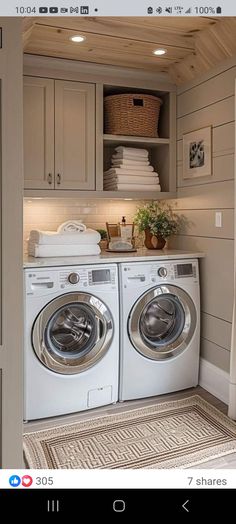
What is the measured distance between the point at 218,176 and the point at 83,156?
29.7 inches

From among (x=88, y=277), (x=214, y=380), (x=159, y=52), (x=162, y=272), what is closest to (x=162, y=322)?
(x=162, y=272)

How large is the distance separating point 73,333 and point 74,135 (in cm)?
108

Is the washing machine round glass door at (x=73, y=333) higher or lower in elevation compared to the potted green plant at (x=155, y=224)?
lower

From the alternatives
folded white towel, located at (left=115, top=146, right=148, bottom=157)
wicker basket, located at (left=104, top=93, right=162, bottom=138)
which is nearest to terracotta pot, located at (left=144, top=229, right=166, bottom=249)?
folded white towel, located at (left=115, top=146, right=148, bottom=157)

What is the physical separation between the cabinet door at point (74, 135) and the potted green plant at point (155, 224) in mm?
→ 403

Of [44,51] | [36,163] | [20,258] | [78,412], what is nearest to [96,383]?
[78,412]

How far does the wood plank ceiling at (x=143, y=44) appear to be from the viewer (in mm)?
1720

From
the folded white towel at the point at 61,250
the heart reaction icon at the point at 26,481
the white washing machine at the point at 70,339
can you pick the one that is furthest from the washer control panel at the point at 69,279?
the heart reaction icon at the point at 26,481

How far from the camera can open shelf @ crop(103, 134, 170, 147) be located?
2.28 metres

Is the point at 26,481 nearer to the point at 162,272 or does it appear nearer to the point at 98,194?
the point at 162,272

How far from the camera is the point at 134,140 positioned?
2.32 m
